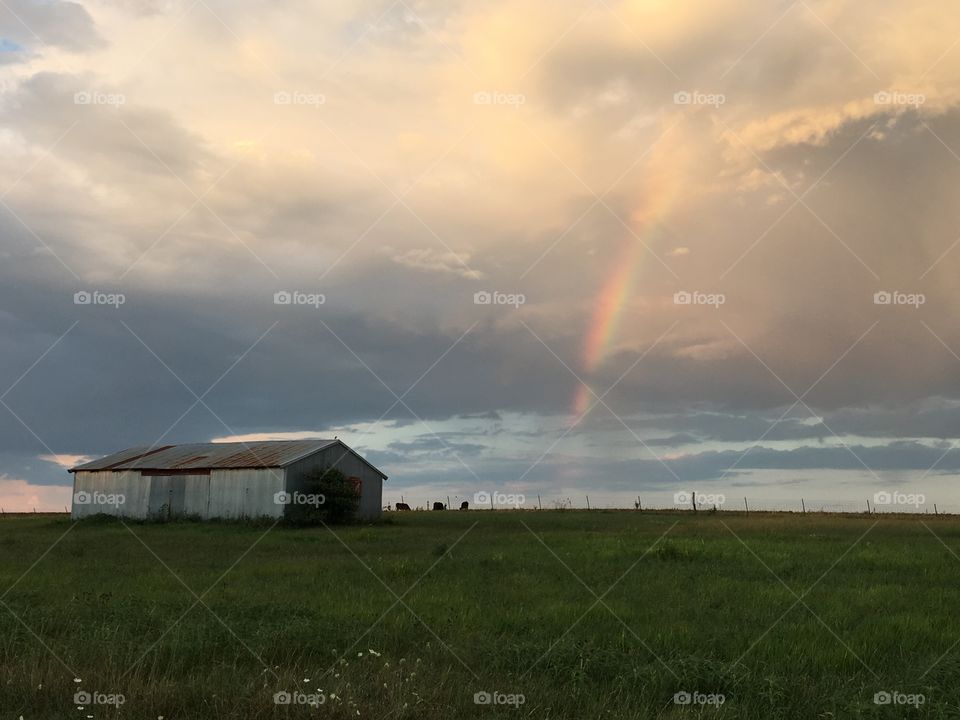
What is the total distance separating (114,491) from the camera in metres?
51.3

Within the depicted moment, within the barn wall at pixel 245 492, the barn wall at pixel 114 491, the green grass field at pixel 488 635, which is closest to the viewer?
the green grass field at pixel 488 635

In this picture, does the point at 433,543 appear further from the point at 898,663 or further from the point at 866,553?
the point at 898,663

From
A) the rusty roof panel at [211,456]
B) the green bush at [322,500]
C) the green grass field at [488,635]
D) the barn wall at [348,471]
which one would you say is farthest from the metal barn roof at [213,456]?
the green grass field at [488,635]

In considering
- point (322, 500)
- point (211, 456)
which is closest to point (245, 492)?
point (322, 500)

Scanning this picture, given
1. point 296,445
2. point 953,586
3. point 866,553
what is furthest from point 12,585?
point 296,445

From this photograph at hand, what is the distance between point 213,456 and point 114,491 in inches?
268

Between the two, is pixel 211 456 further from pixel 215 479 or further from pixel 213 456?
pixel 215 479

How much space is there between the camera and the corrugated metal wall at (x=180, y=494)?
46250mm

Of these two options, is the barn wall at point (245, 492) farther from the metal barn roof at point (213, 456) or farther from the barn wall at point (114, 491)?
the barn wall at point (114, 491)

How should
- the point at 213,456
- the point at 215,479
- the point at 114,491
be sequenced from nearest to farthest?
the point at 215,479
the point at 213,456
the point at 114,491

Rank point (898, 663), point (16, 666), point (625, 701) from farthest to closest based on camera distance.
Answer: point (898, 663) < point (16, 666) < point (625, 701)

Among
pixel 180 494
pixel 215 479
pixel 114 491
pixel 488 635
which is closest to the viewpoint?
pixel 488 635

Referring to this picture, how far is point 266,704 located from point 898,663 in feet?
29.1

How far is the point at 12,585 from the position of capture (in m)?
18.0
